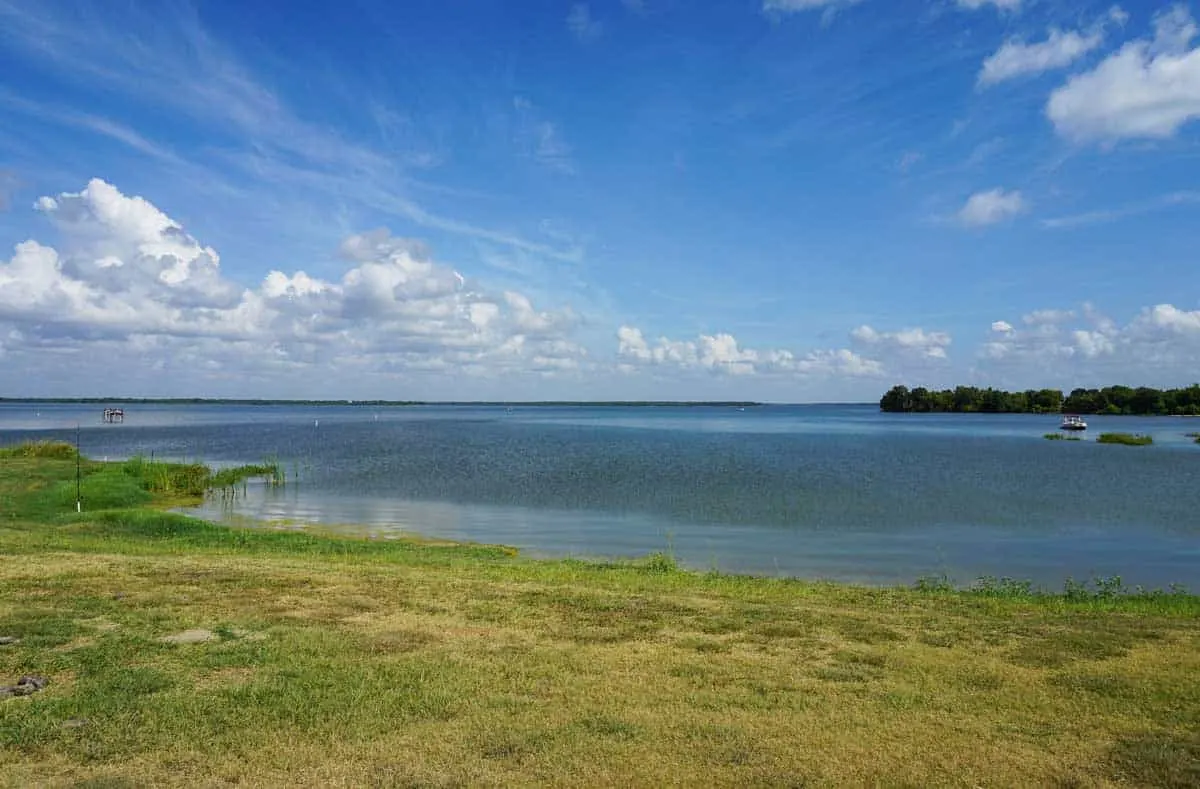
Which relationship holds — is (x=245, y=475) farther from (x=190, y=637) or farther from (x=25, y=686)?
(x=25, y=686)

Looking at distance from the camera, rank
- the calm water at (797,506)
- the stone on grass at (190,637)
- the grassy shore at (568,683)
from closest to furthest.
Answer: the grassy shore at (568,683) < the stone on grass at (190,637) < the calm water at (797,506)

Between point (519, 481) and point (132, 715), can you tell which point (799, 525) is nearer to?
point (519, 481)

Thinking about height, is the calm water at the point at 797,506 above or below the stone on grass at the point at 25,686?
below

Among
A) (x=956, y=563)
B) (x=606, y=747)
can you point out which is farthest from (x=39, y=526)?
(x=956, y=563)

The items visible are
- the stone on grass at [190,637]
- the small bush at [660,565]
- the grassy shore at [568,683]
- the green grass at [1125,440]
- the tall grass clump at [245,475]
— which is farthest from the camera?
the green grass at [1125,440]

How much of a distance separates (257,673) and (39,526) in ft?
61.9

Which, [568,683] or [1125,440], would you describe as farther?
[1125,440]

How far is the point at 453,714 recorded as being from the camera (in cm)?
802

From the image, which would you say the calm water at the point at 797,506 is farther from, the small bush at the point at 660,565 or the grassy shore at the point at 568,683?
the grassy shore at the point at 568,683

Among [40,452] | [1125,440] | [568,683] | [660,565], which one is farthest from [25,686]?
[1125,440]

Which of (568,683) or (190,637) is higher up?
(190,637)

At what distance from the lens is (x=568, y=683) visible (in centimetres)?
901

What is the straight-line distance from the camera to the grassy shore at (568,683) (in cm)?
691

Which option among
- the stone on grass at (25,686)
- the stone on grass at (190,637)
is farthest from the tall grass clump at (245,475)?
the stone on grass at (25,686)
